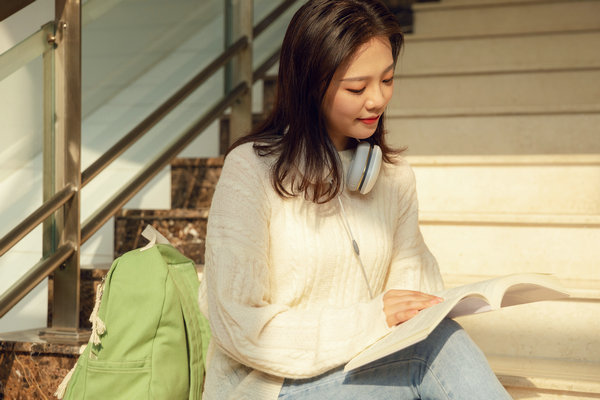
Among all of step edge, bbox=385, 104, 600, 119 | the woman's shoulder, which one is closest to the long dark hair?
the woman's shoulder

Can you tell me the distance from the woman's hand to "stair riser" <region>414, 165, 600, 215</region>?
1103 mm

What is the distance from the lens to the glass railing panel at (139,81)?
2102mm

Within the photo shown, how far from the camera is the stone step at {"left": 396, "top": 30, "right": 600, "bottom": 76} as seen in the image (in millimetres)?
2885

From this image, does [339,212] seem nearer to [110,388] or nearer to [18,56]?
[110,388]

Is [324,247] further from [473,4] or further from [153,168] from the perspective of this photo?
[473,4]

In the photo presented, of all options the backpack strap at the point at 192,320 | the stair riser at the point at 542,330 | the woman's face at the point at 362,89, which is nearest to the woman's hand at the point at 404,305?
the woman's face at the point at 362,89

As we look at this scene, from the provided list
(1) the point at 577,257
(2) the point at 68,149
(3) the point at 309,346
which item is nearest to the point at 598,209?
(1) the point at 577,257

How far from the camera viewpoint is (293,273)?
4.28 ft

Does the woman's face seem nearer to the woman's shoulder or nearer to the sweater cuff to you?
the woman's shoulder

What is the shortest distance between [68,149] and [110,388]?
748mm

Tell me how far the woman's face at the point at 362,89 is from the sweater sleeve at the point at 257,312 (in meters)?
0.19

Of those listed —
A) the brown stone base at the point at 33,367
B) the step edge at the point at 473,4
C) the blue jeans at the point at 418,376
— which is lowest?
the brown stone base at the point at 33,367

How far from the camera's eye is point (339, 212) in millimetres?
1368

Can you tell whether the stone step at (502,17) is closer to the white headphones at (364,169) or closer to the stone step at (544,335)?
the stone step at (544,335)
